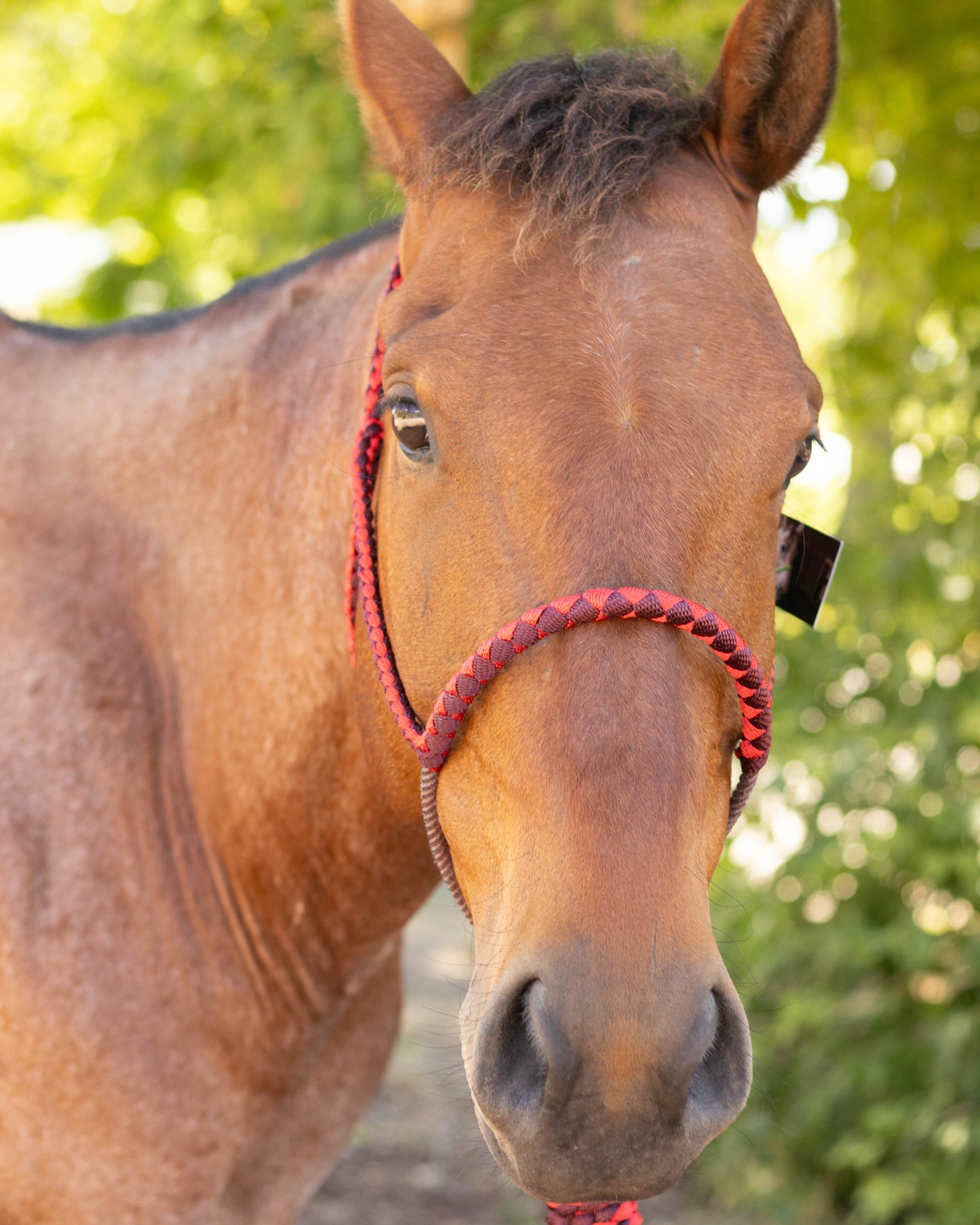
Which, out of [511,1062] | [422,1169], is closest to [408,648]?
[511,1062]

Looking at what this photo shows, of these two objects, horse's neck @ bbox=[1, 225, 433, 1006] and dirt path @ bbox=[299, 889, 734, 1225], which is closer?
horse's neck @ bbox=[1, 225, 433, 1006]

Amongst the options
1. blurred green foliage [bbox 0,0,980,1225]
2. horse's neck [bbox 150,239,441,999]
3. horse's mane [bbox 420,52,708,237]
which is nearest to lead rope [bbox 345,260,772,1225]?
horse's neck [bbox 150,239,441,999]

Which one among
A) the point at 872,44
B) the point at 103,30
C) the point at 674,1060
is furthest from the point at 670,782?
the point at 103,30

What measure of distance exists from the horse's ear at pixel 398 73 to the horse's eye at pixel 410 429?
0.50 metres

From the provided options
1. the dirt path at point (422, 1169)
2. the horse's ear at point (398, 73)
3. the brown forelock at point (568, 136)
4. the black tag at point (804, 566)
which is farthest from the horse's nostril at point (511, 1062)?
the dirt path at point (422, 1169)

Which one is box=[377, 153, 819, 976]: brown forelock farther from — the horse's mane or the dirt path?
the dirt path

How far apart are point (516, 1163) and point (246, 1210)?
1.06 meters

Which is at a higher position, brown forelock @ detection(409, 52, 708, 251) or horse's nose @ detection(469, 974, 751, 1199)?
brown forelock @ detection(409, 52, 708, 251)

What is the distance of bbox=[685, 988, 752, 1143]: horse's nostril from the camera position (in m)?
1.24

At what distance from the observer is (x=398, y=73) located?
184cm

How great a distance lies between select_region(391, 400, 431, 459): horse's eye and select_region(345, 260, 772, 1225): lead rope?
0.18 meters

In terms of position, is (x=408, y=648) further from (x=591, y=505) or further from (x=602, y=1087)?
(x=602, y=1087)

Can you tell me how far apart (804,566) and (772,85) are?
80 cm

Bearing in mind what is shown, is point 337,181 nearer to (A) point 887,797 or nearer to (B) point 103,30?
(B) point 103,30
